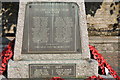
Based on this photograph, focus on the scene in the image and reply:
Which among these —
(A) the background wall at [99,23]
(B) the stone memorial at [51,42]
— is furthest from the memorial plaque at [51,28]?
(A) the background wall at [99,23]

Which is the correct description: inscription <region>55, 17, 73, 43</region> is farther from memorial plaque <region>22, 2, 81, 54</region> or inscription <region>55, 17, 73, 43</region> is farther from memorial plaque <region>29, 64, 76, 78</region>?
memorial plaque <region>29, 64, 76, 78</region>

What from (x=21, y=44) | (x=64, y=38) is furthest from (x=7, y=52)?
(x=64, y=38)

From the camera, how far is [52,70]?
151 inches

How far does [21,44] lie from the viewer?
394cm

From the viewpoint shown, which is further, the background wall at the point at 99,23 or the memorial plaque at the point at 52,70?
the background wall at the point at 99,23

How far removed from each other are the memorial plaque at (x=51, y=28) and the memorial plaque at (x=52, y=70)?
281mm

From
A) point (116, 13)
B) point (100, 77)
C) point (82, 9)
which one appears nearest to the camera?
point (100, 77)

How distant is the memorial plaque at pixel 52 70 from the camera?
382 centimetres

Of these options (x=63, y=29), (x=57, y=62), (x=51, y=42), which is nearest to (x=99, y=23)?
(x=63, y=29)

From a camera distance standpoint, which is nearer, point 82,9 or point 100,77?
point 100,77

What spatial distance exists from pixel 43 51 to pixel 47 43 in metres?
0.17

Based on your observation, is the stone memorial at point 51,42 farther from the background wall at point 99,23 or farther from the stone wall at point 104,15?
the stone wall at point 104,15

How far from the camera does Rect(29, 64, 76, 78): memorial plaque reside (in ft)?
12.5

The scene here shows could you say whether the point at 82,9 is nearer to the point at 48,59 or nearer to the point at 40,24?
the point at 40,24
